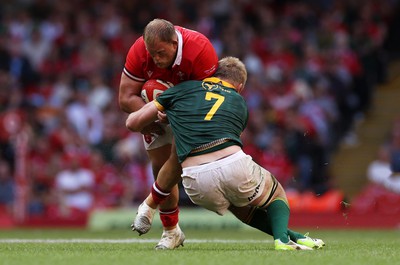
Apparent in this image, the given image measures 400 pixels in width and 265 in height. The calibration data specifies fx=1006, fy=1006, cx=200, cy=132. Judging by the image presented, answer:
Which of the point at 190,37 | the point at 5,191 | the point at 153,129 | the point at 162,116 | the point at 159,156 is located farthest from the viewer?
the point at 5,191

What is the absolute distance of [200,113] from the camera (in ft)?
27.3

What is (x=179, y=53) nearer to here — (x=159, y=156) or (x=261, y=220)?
(x=159, y=156)

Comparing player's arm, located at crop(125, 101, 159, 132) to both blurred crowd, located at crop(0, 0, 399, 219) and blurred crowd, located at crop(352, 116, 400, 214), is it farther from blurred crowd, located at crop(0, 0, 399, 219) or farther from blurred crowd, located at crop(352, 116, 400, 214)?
blurred crowd, located at crop(352, 116, 400, 214)

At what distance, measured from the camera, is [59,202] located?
1745cm

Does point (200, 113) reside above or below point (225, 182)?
above

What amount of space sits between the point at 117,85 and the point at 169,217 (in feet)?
35.0

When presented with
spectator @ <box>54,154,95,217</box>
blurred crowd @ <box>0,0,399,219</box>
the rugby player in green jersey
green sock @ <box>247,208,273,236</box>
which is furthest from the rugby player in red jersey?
spectator @ <box>54,154,95,217</box>

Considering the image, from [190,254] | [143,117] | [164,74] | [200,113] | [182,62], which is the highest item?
[182,62]

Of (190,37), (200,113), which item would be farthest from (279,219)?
(190,37)

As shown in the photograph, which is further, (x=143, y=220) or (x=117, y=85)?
(x=117, y=85)

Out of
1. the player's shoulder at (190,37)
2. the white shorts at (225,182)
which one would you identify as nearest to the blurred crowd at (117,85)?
the player's shoulder at (190,37)

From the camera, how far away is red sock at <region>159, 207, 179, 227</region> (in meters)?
9.23

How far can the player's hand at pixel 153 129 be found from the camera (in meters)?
8.98

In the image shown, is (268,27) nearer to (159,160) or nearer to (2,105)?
(2,105)
